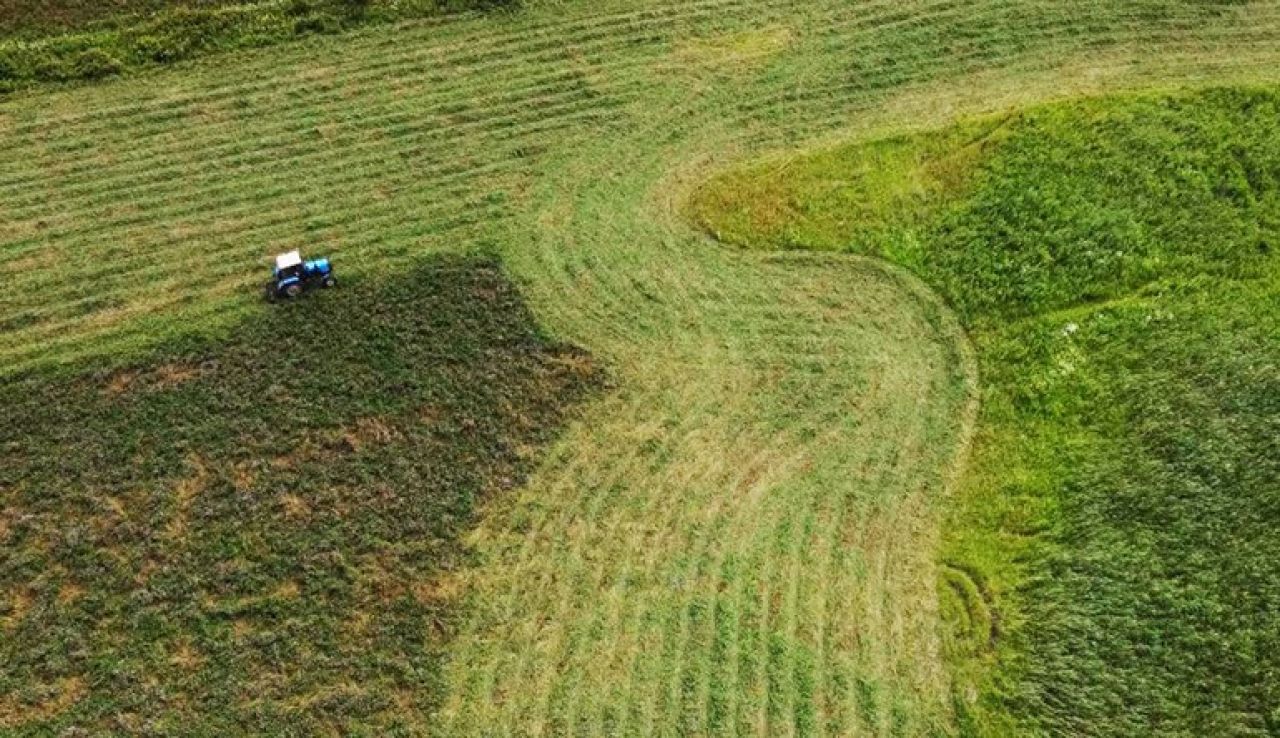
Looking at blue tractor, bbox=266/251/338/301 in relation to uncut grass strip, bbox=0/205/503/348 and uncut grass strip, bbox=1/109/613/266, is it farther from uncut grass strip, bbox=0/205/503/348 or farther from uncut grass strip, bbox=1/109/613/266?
uncut grass strip, bbox=1/109/613/266

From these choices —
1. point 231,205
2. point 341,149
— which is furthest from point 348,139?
point 231,205

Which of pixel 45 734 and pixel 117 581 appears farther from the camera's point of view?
pixel 117 581

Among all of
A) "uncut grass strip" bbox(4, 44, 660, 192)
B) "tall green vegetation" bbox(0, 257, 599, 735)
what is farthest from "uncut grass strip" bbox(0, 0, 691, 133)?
"tall green vegetation" bbox(0, 257, 599, 735)

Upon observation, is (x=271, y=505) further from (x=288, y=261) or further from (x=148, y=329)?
(x=288, y=261)

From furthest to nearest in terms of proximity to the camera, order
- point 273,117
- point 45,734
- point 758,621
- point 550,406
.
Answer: point 273,117, point 550,406, point 758,621, point 45,734

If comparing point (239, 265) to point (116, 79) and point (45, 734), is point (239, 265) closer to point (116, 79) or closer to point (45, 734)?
point (116, 79)

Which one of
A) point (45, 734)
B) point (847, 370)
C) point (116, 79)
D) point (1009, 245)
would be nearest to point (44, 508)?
point (45, 734)

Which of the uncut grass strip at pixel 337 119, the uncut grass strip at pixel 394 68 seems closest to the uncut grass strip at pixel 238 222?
the uncut grass strip at pixel 337 119
